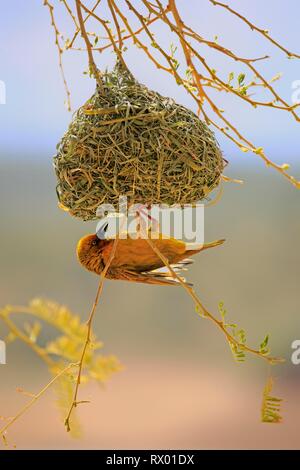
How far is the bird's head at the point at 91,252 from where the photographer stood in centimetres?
96

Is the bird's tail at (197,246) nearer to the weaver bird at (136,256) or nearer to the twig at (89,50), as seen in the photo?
the weaver bird at (136,256)

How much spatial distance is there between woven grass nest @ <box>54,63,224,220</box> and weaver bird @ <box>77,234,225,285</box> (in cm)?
6

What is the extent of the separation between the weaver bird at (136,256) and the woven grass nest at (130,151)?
0.19 feet

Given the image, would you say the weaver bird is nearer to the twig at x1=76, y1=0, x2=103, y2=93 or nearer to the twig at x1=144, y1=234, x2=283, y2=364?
A: the twig at x1=144, y1=234, x2=283, y2=364

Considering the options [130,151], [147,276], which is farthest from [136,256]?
[130,151]

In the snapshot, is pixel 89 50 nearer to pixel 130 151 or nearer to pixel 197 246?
pixel 130 151

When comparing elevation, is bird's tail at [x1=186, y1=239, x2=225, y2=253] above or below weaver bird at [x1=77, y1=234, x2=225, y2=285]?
above

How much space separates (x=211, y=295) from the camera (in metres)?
3.57

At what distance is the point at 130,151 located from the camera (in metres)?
0.93

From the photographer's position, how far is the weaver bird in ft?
3.08

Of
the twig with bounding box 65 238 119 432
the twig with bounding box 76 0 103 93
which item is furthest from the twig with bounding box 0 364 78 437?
the twig with bounding box 76 0 103 93

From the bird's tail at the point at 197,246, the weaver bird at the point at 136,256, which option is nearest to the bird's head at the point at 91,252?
the weaver bird at the point at 136,256

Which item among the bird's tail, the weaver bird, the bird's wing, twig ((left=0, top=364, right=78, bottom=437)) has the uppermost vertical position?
the bird's tail

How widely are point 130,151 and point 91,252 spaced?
0.16 metres
